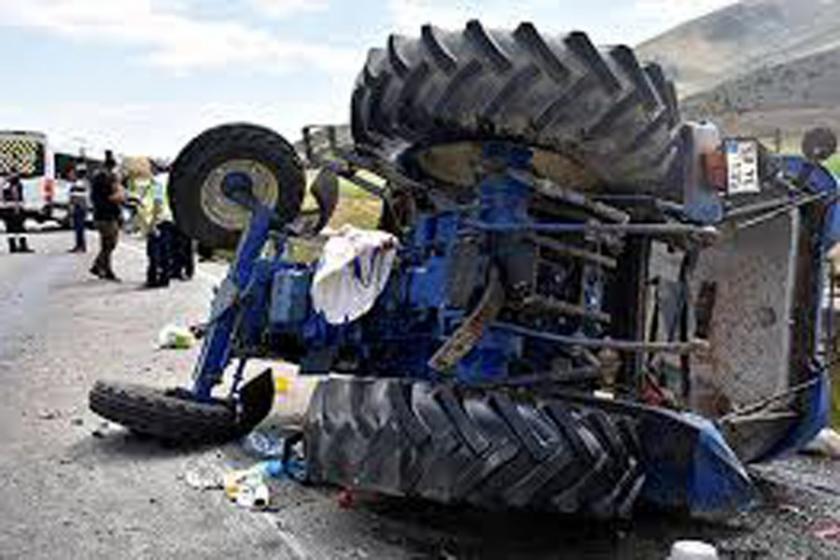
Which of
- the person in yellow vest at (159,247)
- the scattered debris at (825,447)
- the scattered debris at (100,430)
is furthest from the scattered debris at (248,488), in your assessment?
the person in yellow vest at (159,247)

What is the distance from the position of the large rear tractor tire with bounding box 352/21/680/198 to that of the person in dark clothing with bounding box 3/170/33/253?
21.5 metres

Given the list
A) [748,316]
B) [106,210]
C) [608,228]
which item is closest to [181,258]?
[106,210]

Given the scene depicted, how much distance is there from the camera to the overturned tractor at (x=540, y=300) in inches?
182

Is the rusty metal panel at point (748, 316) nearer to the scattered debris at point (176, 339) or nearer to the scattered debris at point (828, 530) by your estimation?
the scattered debris at point (828, 530)

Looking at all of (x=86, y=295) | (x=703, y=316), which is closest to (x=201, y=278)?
(x=86, y=295)

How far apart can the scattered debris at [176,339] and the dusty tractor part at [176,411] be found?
12.4 ft

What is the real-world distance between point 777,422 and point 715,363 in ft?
1.75

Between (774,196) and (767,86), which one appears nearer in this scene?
(774,196)

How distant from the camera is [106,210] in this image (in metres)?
18.4

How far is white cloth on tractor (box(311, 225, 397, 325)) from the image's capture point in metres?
5.74

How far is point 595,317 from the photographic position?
532cm

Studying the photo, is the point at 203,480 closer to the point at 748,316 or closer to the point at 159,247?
the point at 748,316

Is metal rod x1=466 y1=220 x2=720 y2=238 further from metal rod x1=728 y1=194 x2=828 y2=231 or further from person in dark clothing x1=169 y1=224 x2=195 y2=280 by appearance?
person in dark clothing x1=169 y1=224 x2=195 y2=280

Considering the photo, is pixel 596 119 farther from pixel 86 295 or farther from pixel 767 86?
pixel 767 86
